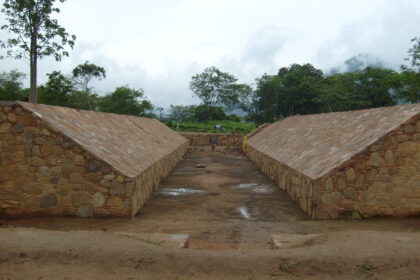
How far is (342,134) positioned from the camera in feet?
34.1

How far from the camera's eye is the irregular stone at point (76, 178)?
24.5ft

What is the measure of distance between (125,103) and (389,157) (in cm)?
3881

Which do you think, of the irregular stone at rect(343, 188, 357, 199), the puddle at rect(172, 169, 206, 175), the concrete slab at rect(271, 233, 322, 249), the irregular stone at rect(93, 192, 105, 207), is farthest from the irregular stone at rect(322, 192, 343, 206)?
the puddle at rect(172, 169, 206, 175)

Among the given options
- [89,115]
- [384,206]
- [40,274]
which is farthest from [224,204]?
[40,274]

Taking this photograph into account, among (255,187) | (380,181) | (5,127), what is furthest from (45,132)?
(380,181)

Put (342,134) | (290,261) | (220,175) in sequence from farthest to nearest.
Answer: (220,175) < (342,134) < (290,261)

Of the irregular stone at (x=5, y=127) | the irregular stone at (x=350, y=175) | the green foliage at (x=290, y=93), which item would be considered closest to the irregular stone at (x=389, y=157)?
the irregular stone at (x=350, y=175)

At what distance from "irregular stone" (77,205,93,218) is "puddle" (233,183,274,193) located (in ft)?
18.9

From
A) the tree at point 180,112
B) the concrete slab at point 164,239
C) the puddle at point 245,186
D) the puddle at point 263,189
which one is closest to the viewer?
the concrete slab at point 164,239

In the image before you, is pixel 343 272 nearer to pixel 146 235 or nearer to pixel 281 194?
pixel 146 235

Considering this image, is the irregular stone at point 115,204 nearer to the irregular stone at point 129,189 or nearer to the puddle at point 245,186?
the irregular stone at point 129,189

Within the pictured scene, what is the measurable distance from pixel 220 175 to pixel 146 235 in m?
9.66

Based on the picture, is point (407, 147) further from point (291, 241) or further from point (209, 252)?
point (209, 252)

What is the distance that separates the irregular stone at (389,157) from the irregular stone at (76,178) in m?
6.69
